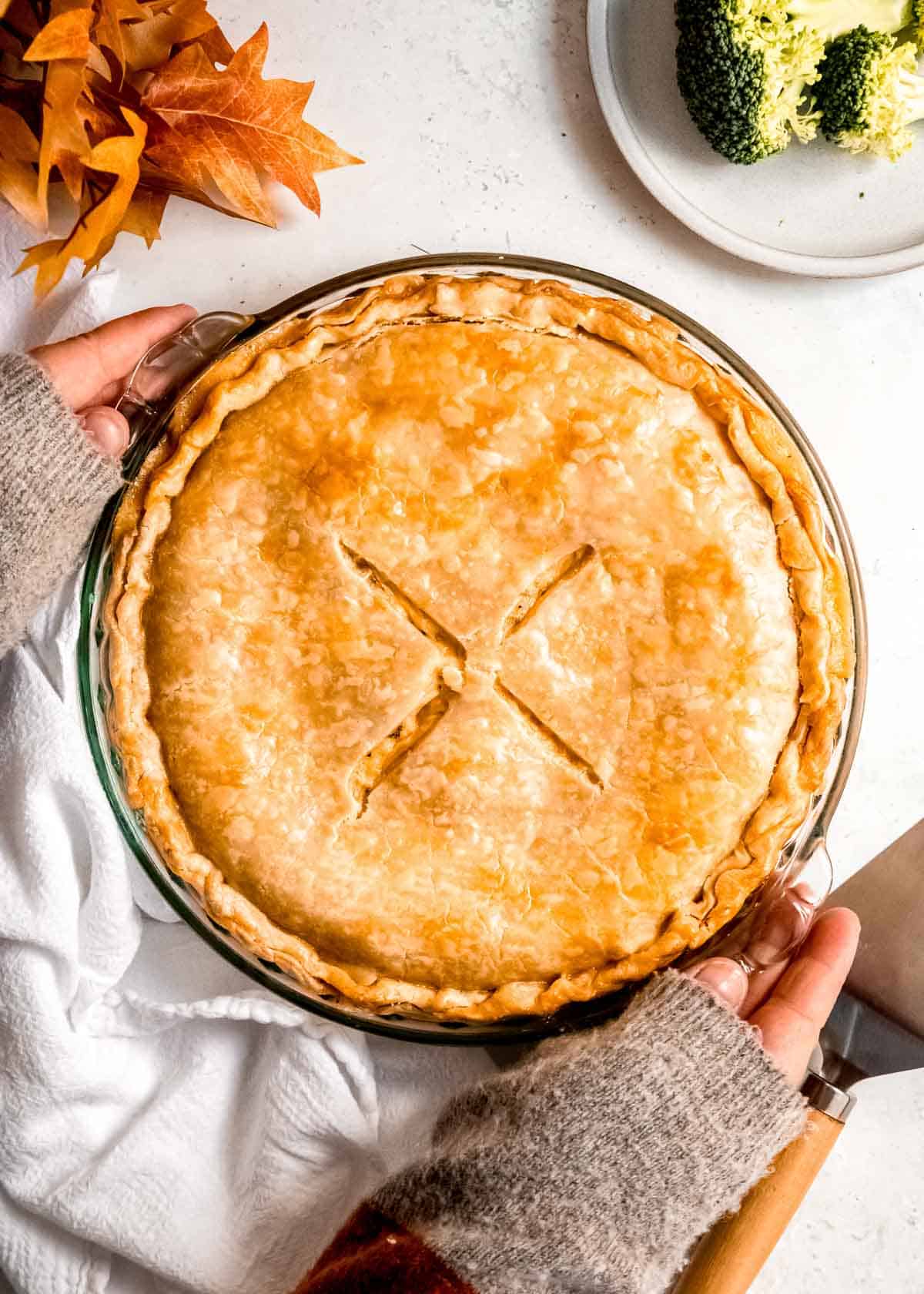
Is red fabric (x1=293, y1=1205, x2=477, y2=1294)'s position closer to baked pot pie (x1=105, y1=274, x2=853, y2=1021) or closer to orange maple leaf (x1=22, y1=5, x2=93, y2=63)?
baked pot pie (x1=105, y1=274, x2=853, y2=1021)

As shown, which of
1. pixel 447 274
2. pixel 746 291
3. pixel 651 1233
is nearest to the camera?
pixel 651 1233

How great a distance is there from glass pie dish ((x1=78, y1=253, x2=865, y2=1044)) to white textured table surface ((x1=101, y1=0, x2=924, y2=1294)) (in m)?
0.11

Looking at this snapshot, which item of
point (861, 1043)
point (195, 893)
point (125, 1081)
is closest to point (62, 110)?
point (195, 893)

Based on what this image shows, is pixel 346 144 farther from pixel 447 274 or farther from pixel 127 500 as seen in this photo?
pixel 127 500

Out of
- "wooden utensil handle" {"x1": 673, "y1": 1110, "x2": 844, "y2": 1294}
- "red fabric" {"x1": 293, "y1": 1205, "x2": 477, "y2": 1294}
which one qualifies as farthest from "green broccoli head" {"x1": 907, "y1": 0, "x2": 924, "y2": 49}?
"red fabric" {"x1": 293, "y1": 1205, "x2": 477, "y2": 1294}

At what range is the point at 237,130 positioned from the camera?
1358 millimetres

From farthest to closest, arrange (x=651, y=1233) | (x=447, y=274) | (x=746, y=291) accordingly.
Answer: (x=746, y=291) < (x=447, y=274) < (x=651, y=1233)

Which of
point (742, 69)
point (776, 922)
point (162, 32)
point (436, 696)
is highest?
point (742, 69)

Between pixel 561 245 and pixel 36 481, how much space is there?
73 cm

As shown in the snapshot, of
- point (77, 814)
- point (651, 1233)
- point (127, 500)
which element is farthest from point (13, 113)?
point (651, 1233)

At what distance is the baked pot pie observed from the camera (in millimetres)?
1238

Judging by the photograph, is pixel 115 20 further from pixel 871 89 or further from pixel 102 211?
pixel 871 89

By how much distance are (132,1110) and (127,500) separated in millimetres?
780

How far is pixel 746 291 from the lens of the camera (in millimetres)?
1474
